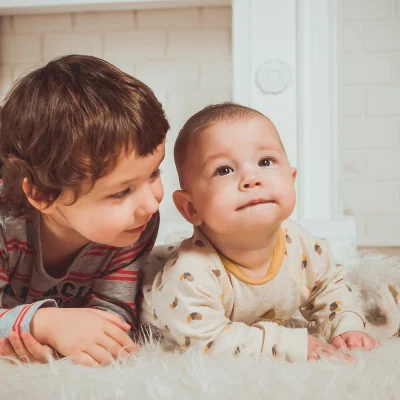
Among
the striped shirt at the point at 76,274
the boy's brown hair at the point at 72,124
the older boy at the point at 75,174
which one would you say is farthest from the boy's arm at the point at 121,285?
the boy's brown hair at the point at 72,124

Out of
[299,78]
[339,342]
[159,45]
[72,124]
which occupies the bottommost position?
[339,342]

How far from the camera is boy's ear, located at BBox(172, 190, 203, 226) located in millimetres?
947

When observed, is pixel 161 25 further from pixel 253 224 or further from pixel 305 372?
pixel 305 372

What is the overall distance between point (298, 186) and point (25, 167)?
1.14 metres

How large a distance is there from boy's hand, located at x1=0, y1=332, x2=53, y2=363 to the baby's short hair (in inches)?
13.5

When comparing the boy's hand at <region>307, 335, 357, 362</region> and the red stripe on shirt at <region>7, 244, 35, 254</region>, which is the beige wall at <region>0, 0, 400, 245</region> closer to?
the red stripe on shirt at <region>7, 244, 35, 254</region>

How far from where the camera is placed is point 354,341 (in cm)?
91

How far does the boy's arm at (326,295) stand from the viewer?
0.98 metres

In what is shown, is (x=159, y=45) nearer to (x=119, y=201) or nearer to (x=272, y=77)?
(x=272, y=77)

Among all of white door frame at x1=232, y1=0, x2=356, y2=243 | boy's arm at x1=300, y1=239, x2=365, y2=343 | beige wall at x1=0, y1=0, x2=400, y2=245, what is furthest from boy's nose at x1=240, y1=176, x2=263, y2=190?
beige wall at x1=0, y1=0, x2=400, y2=245

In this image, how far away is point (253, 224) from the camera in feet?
2.86

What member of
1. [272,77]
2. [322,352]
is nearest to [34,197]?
[322,352]

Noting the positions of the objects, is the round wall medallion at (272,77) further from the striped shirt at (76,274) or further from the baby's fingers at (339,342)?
the baby's fingers at (339,342)

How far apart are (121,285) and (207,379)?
0.38 metres
